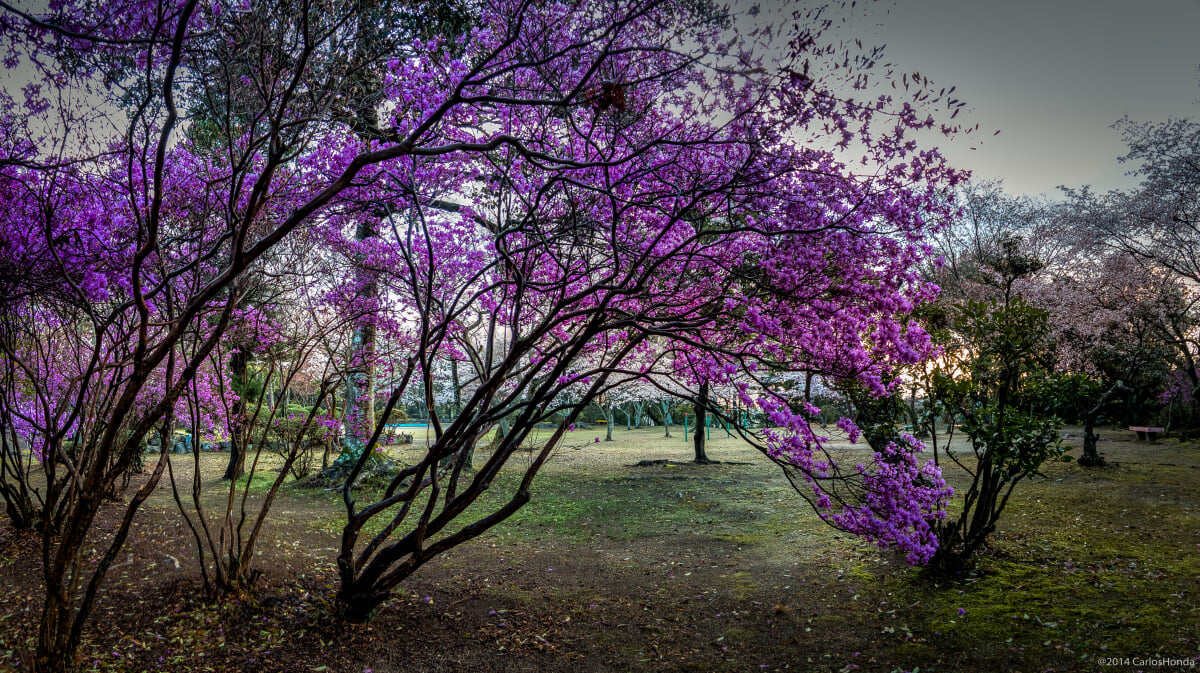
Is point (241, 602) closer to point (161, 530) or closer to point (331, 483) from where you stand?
point (161, 530)

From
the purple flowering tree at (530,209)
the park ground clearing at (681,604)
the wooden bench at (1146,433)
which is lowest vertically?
the park ground clearing at (681,604)

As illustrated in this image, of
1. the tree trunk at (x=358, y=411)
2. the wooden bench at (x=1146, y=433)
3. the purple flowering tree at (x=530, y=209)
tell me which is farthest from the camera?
the wooden bench at (x=1146, y=433)

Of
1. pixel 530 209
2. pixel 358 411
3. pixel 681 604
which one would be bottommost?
pixel 681 604

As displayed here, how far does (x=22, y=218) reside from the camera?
14.5ft

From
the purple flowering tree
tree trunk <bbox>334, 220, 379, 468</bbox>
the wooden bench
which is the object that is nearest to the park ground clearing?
the purple flowering tree

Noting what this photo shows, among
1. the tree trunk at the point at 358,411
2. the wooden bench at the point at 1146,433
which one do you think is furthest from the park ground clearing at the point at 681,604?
the wooden bench at the point at 1146,433

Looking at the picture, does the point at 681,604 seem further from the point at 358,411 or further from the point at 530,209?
the point at 358,411

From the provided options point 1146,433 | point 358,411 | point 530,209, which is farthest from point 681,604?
point 1146,433

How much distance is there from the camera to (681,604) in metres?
5.18

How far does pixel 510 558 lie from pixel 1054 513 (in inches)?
264

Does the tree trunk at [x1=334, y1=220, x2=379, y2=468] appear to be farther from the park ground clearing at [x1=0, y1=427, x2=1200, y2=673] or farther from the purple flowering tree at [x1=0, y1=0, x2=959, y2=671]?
the purple flowering tree at [x1=0, y1=0, x2=959, y2=671]

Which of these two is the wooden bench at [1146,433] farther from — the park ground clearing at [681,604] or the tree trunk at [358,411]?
the tree trunk at [358,411]

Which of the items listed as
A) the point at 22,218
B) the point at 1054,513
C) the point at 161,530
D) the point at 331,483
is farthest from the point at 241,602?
the point at 1054,513

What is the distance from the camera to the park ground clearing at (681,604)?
3850mm
